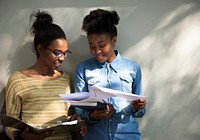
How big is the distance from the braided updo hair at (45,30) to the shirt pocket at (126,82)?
43 cm

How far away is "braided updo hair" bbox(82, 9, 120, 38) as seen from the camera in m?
Result: 1.70

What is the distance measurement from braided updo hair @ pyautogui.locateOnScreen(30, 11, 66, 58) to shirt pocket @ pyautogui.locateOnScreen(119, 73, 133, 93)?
0.43 m

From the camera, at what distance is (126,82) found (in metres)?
1.74

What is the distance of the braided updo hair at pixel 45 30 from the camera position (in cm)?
171

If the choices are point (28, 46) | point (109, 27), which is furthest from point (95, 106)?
point (28, 46)

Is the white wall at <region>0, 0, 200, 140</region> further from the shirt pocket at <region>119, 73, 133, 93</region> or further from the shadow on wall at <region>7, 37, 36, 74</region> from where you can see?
the shirt pocket at <region>119, 73, 133, 93</region>

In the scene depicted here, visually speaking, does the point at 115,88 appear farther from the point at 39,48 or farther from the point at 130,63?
the point at 39,48

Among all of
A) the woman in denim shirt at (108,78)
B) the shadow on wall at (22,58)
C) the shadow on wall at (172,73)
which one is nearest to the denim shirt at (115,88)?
the woman in denim shirt at (108,78)

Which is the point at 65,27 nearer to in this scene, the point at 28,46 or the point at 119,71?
the point at 28,46

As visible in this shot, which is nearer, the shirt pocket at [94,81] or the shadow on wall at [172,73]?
the shirt pocket at [94,81]

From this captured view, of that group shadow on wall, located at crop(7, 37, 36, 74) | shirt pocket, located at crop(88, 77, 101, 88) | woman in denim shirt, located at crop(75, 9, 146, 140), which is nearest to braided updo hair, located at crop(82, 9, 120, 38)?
woman in denim shirt, located at crop(75, 9, 146, 140)

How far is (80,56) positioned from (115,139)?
24.7 inches

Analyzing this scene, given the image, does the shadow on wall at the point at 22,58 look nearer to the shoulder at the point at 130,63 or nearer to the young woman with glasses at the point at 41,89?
the young woman with glasses at the point at 41,89

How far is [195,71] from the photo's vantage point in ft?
6.39
